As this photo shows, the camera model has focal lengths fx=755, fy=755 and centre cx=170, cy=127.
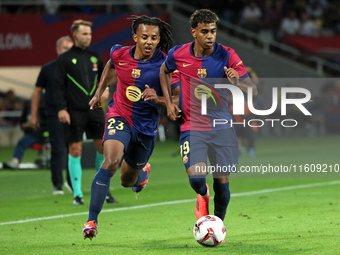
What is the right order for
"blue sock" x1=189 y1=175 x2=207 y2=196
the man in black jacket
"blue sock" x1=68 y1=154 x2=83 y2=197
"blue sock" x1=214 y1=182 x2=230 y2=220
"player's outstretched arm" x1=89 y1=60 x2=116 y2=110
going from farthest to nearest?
Answer: the man in black jacket
"blue sock" x1=68 y1=154 x2=83 y2=197
"player's outstretched arm" x1=89 y1=60 x2=116 y2=110
"blue sock" x1=214 y1=182 x2=230 y2=220
"blue sock" x1=189 y1=175 x2=207 y2=196

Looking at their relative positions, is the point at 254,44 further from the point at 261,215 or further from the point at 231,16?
the point at 261,215

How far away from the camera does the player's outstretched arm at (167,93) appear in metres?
7.39

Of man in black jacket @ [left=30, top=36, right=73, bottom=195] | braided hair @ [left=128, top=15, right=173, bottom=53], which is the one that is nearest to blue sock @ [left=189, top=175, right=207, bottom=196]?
braided hair @ [left=128, top=15, right=173, bottom=53]

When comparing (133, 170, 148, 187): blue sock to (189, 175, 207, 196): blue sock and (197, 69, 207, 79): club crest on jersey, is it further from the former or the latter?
(197, 69, 207, 79): club crest on jersey

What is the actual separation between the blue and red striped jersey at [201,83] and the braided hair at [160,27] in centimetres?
67

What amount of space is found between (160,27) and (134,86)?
0.72 metres

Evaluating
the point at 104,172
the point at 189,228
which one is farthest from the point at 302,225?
the point at 104,172

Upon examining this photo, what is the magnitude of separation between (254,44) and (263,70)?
3.74 ft

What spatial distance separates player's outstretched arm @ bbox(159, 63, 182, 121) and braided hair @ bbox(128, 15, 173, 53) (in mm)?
594

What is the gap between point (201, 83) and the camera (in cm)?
745

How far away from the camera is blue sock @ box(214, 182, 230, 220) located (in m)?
7.47

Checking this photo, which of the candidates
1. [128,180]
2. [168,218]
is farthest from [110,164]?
[168,218]

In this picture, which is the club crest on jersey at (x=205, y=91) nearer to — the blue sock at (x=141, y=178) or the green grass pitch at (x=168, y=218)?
the green grass pitch at (x=168, y=218)

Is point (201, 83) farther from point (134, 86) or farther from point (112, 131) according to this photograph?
point (112, 131)
